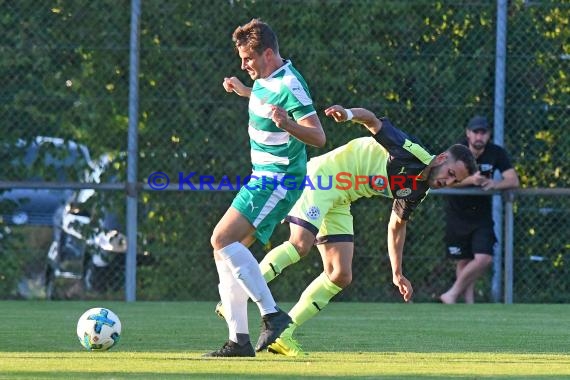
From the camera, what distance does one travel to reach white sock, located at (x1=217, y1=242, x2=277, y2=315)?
7031 millimetres

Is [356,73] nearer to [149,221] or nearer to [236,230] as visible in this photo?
[149,221]

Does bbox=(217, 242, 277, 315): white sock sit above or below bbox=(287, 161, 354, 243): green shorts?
below

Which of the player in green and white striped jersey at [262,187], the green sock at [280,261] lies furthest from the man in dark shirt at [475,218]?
the player in green and white striped jersey at [262,187]

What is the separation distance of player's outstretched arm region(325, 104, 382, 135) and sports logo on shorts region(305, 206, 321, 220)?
22.9 inches

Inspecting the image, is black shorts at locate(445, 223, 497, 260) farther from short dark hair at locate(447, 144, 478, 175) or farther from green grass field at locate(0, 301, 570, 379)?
short dark hair at locate(447, 144, 478, 175)

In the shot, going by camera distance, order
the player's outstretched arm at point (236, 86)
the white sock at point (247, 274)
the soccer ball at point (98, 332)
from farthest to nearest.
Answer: the player's outstretched arm at point (236, 86) → the soccer ball at point (98, 332) → the white sock at point (247, 274)

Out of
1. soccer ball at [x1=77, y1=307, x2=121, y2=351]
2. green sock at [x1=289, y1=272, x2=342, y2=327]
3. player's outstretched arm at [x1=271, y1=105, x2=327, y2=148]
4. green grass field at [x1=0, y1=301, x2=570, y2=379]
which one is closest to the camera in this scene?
green grass field at [x1=0, y1=301, x2=570, y2=379]

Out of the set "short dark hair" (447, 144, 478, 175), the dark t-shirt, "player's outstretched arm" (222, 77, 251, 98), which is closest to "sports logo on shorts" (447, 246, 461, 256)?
the dark t-shirt

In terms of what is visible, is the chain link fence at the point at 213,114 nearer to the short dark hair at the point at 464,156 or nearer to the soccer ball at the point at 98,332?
the short dark hair at the point at 464,156

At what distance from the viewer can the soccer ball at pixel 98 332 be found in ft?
24.1

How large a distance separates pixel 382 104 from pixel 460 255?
160cm

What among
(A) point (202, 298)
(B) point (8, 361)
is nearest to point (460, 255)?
(A) point (202, 298)

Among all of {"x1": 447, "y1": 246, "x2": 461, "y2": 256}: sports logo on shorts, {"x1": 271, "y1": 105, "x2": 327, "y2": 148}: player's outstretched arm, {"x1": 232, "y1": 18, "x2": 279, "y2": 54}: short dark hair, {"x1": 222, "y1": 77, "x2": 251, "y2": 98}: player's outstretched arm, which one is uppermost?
{"x1": 232, "y1": 18, "x2": 279, "y2": 54}: short dark hair

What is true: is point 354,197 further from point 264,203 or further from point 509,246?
point 509,246
